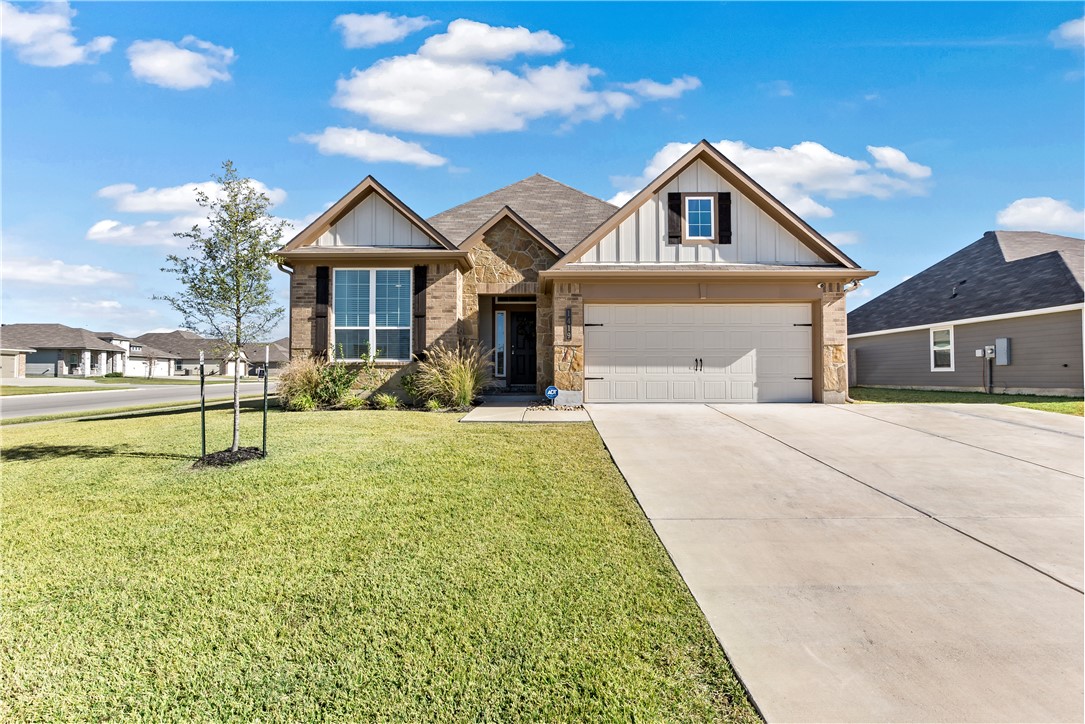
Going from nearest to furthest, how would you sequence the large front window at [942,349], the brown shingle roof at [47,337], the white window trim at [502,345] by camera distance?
the white window trim at [502,345] → the large front window at [942,349] → the brown shingle roof at [47,337]

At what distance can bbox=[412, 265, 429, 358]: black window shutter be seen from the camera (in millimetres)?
12359

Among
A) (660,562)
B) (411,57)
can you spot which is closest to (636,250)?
(411,57)

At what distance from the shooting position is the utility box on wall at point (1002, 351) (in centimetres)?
1584

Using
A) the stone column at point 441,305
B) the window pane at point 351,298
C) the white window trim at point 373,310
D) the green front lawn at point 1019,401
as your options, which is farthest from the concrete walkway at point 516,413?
the green front lawn at point 1019,401

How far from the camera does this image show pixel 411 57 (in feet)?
36.4

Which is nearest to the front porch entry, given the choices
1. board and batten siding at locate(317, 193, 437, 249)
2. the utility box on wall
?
board and batten siding at locate(317, 193, 437, 249)

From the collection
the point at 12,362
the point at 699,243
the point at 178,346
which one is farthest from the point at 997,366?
the point at 178,346

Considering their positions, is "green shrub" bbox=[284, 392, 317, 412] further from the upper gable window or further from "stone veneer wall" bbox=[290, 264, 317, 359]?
the upper gable window

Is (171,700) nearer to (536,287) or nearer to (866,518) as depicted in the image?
(866,518)

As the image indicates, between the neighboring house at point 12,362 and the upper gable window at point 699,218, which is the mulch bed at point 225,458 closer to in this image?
the upper gable window at point 699,218

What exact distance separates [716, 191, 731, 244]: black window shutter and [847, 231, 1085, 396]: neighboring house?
10.6m

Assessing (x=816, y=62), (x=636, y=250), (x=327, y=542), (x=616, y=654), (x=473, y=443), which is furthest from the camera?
(x=636, y=250)

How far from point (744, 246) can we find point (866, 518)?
848 centimetres

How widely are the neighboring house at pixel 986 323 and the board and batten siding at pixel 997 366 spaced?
1.1 inches
